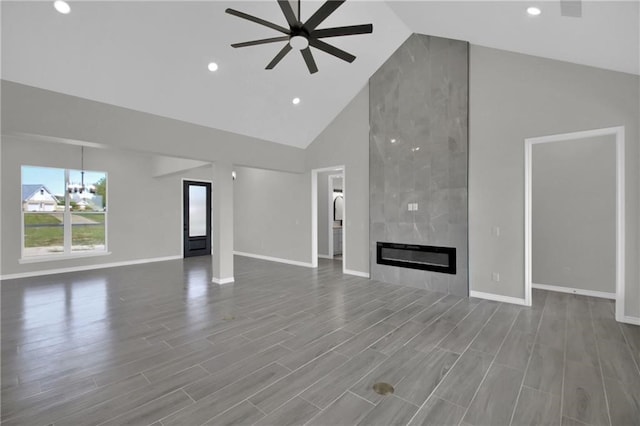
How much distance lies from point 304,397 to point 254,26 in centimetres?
Result: 449

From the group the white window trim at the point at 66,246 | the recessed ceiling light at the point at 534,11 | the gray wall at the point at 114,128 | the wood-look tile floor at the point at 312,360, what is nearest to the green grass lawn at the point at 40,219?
the white window trim at the point at 66,246

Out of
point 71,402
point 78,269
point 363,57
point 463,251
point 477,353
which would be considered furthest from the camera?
→ point 78,269

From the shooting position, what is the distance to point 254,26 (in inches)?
156

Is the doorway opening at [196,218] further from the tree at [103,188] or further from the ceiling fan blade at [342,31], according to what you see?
the ceiling fan blade at [342,31]

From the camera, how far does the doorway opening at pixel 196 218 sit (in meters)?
8.77

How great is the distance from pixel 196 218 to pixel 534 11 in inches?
354

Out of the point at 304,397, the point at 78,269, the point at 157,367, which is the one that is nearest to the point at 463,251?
the point at 304,397

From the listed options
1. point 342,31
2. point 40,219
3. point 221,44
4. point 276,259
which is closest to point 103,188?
point 40,219

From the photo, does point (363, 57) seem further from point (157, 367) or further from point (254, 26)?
point (157, 367)

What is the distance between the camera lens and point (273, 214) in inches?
320

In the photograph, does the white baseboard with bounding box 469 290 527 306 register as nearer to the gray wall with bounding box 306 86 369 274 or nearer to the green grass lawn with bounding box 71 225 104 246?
the gray wall with bounding box 306 86 369 274

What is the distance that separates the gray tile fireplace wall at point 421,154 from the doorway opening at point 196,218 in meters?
5.86

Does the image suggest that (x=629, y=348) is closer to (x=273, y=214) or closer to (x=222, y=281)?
(x=222, y=281)

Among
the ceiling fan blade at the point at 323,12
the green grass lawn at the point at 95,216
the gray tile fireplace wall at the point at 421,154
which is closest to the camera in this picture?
the ceiling fan blade at the point at 323,12
